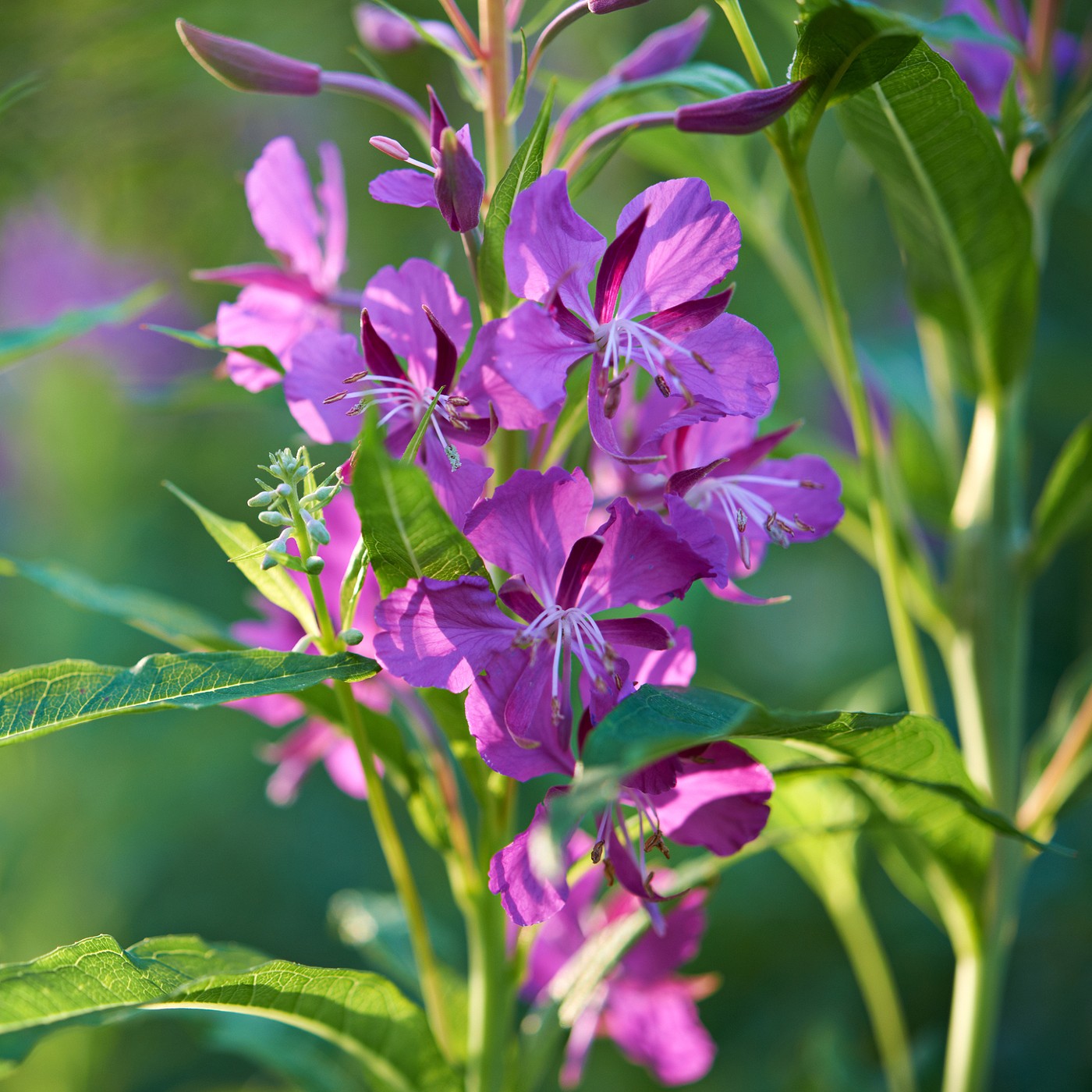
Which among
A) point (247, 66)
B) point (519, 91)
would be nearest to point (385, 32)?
point (247, 66)

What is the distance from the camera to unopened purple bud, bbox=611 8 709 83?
845mm

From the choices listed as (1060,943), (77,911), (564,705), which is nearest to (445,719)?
(564,705)

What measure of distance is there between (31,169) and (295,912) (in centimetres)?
171

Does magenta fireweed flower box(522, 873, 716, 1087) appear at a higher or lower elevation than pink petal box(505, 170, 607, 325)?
lower

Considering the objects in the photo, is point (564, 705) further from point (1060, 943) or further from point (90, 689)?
point (1060, 943)

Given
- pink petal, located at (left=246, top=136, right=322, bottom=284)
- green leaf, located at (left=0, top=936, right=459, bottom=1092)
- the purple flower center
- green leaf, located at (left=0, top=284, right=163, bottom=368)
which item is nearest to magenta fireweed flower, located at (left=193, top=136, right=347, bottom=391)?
pink petal, located at (left=246, top=136, right=322, bottom=284)

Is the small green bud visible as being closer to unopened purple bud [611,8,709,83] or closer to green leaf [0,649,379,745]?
green leaf [0,649,379,745]

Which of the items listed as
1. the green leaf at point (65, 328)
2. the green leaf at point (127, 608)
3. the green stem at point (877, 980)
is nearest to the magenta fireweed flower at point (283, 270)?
the green leaf at point (65, 328)

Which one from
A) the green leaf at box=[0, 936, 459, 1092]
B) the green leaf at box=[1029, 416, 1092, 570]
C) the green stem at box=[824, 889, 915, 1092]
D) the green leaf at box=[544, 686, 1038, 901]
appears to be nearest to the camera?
the green leaf at box=[544, 686, 1038, 901]

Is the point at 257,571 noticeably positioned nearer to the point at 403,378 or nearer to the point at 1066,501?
the point at 403,378

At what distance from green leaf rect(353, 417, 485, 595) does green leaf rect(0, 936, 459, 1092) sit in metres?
0.28

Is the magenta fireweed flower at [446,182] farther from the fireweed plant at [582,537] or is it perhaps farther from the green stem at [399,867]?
the green stem at [399,867]

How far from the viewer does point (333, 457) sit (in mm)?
2123

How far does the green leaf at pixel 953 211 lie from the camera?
0.73 m
